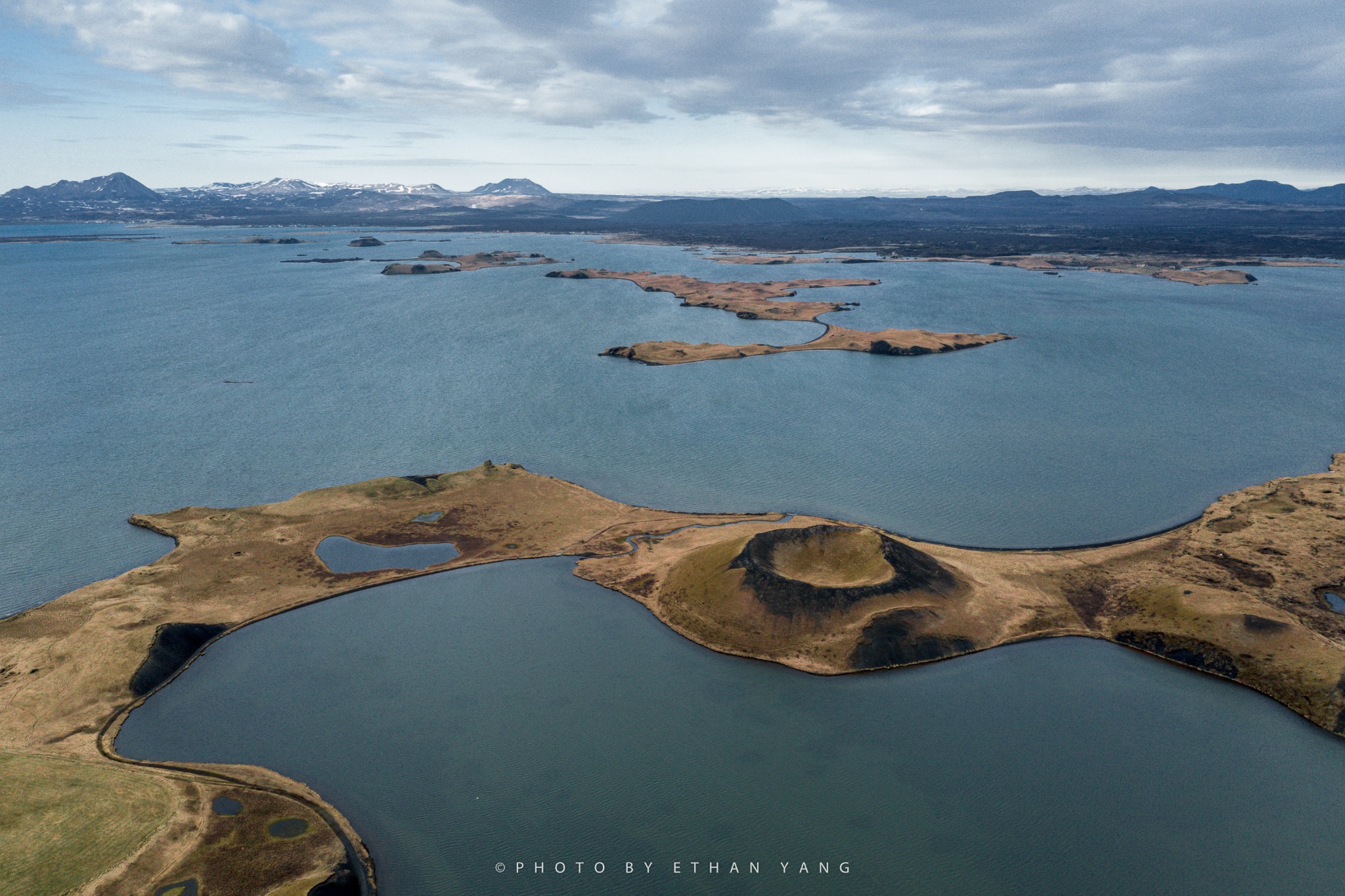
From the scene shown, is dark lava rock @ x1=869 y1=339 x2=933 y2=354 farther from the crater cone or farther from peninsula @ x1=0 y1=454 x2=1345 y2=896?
the crater cone

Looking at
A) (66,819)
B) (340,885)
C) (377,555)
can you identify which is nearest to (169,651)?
(66,819)

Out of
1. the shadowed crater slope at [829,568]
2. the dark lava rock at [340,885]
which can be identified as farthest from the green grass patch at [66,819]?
the shadowed crater slope at [829,568]

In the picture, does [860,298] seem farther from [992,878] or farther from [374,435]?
[992,878]

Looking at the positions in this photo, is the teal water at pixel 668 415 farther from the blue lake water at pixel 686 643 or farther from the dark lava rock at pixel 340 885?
the dark lava rock at pixel 340 885

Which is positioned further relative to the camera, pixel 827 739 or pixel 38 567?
pixel 38 567

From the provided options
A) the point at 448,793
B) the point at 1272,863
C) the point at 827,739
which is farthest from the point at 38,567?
the point at 1272,863
